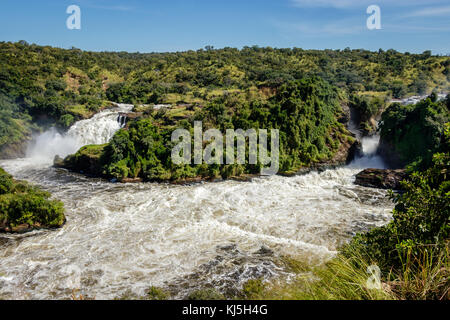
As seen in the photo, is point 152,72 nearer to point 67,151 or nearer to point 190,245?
point 67,151

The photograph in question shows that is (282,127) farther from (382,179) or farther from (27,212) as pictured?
(27,212)

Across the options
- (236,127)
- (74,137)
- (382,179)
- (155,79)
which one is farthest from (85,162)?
(155,79)

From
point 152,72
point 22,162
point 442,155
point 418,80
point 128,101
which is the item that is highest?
point 152,72
